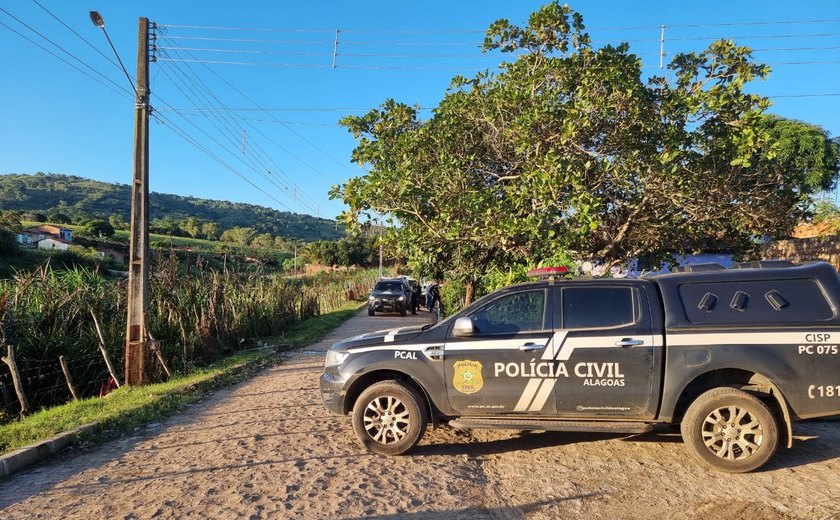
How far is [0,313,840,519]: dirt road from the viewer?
4.25 meters

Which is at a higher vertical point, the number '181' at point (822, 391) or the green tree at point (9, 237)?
the green tree at point (9, 237)

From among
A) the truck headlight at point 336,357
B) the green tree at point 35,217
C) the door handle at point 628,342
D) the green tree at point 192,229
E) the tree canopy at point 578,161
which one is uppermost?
the green tree at point 35,217

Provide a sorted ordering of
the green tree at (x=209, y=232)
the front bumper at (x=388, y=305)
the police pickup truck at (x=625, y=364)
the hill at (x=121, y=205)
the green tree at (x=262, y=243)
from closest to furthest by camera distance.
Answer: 1. the police pickup truck at (x=625, y=364)
2. the front bumper at (x=388, y=305)
3. the green tree at (x=262, y=243)
4. the green tree at (x=209, y=232)
5. the hill at (x=121, y=205)

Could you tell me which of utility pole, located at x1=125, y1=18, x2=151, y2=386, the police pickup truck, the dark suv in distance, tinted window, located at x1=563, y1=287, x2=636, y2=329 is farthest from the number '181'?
the dark suv in distance

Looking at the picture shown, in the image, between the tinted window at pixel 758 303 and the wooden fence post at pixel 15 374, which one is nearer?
the tinted window at pixel 758 303

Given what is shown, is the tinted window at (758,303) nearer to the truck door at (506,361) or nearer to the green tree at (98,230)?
the truck door at (506,361)

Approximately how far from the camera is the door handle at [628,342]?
16.9 ft

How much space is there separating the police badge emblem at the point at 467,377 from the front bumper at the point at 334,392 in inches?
47.9

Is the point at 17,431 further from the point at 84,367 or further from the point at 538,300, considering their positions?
the point at 538,300

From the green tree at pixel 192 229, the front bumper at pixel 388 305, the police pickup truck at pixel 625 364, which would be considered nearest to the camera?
the police pickup truck at pixel 625 364

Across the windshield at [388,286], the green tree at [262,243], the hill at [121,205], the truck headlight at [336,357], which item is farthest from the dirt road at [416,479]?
the hill at [121,205]

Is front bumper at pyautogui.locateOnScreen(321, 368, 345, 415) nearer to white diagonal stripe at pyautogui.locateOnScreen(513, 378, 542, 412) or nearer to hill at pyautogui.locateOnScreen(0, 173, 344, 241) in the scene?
white diagonal stripe at pyautogui.locateOnScreen(513, 378, 542, 412)

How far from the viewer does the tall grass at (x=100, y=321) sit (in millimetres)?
9281

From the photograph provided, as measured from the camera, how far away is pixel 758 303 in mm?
5105
